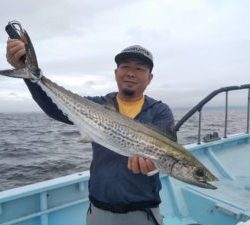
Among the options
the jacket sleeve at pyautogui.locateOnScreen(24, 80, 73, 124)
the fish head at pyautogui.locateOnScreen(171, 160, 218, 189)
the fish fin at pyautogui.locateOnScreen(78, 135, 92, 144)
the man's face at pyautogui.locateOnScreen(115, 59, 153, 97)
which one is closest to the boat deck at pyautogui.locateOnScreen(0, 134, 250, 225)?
the jacket sleeve at pyautogui.locateOnScreen(24, 80, 73, 124)

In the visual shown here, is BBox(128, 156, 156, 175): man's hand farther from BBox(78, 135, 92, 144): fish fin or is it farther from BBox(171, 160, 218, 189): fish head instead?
BBox(78, 135, 92, 144): fish fin

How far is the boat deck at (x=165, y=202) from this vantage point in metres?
4.80

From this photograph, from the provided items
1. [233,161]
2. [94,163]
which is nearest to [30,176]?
[233,161]

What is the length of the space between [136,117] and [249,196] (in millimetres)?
Answer: 3834

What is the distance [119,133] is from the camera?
3111 millimetres

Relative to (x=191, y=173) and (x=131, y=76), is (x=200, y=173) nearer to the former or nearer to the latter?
(x=191, y=173)

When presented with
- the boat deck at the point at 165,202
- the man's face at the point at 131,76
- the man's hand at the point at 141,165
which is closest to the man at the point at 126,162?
the man's face at the point at 131,76

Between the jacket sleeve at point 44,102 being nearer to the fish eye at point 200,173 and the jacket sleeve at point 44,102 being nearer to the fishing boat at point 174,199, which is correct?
the fish eye at point 200,173

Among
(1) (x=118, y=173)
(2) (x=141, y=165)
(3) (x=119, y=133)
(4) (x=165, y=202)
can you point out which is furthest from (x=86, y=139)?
(4) (x=165, y=202)

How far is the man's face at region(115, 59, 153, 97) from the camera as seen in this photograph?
11.6ft

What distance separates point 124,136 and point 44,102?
95 cm

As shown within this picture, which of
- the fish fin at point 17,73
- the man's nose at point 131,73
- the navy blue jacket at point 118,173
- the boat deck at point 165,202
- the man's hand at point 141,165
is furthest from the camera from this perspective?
the boat deck at point 165,202

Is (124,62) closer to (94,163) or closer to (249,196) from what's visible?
(94,163)

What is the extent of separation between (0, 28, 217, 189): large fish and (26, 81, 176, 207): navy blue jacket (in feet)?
0.55
